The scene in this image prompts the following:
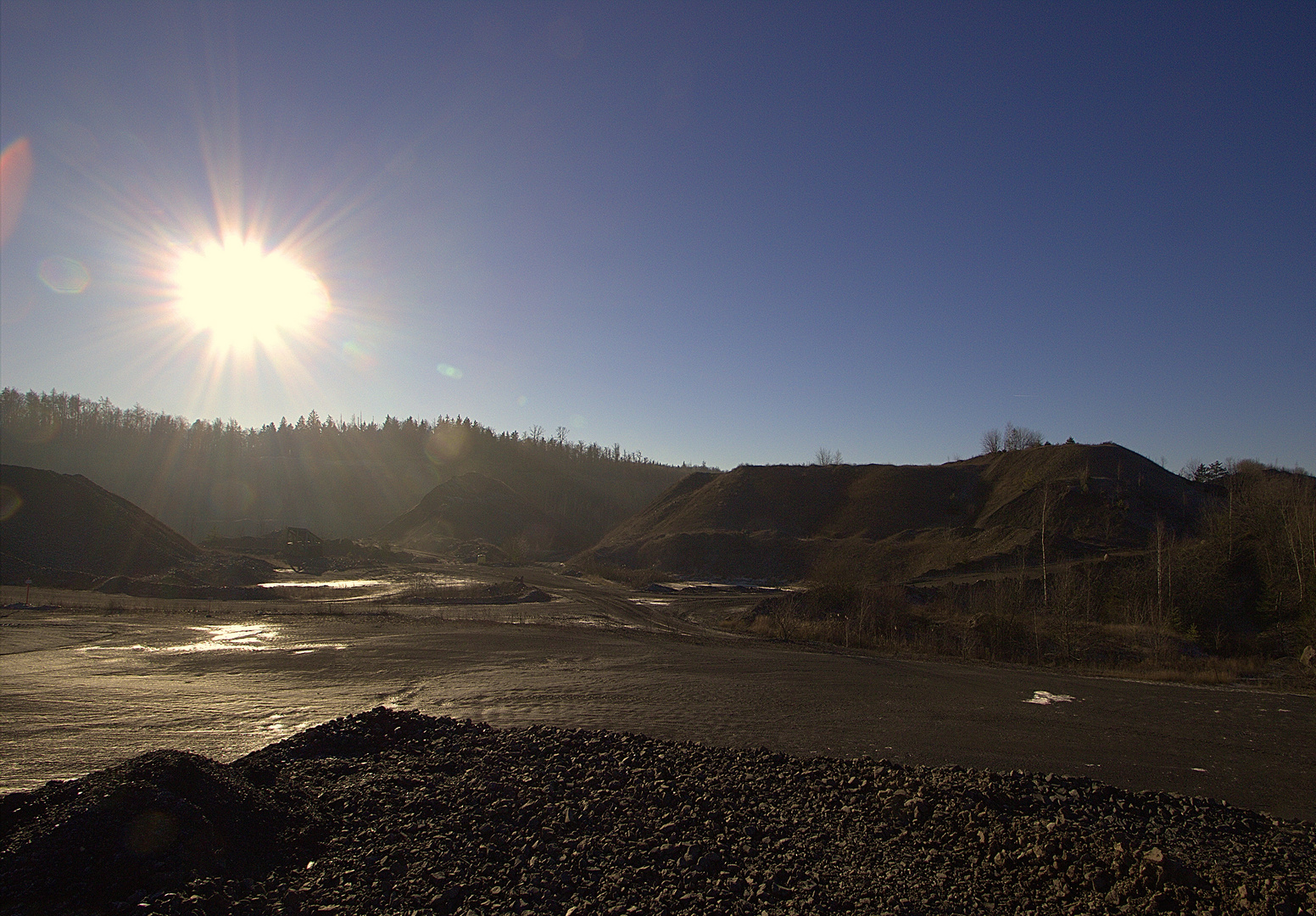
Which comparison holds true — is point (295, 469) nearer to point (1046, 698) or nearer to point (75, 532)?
point (75, 532)

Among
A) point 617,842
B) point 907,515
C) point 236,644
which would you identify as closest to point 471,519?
point 907,515

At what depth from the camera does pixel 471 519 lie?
9450cm

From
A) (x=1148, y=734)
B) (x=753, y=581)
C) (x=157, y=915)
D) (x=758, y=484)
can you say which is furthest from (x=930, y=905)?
(x=758, y=484)

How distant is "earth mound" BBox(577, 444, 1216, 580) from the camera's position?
5222cm

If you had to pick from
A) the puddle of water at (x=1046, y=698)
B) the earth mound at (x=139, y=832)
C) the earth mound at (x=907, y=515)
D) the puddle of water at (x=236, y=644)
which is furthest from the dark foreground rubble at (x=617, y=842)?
the earth mound at (x=907, y=515)

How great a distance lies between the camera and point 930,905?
19.0 feet

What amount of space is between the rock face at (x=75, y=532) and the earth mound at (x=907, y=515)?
3418cm

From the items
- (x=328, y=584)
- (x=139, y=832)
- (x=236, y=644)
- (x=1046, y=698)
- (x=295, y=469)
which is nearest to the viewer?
(x=139, y=832)

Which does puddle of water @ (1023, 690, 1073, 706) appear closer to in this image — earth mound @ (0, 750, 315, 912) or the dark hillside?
earth mound @ (0, 750, 315, 912)

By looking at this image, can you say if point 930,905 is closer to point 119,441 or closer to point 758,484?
→ point 758,484

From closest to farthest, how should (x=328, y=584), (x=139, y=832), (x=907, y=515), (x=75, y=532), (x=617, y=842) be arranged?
(x=139, y=832)
(x=617, y=842)
(x=75, y=532)
(x=328, y=584)
(x=907, y=515)

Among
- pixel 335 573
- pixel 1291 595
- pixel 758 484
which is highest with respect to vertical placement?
pixel 758 484

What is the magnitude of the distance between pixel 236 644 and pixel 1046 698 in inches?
1003

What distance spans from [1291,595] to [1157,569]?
15.9 feet
